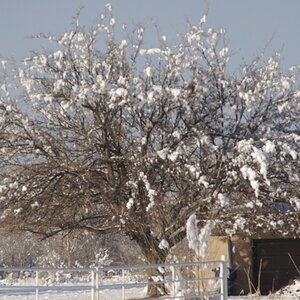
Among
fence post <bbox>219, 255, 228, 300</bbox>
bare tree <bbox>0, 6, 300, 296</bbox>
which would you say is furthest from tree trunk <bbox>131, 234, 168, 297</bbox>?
fence post <bbox>219, 255, 228, 300</bbox>

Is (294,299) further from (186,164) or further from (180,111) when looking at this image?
(180,111)

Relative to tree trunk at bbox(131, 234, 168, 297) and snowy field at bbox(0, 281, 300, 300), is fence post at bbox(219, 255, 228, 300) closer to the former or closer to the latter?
snowy field at bbox(0, 281, 300, 300)

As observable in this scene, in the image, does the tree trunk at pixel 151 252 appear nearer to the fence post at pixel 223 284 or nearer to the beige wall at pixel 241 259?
the beige wall at pixel 241 259

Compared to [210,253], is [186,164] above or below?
above

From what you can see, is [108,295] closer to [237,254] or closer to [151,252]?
[237,254]

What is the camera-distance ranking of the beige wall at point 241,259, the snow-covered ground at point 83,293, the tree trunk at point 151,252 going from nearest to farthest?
the snow-covered ground at point 83,293
the tree trunk at point 151,252
the beige wall at point 241,259

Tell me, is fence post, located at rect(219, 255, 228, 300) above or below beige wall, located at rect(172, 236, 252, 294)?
below

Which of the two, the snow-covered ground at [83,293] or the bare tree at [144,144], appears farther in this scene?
the bare tree at [144,144]

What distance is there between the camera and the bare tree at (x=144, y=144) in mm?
24859

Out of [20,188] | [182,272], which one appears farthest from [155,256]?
[182,272]

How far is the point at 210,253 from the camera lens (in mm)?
30078

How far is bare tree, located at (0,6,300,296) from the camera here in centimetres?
2486

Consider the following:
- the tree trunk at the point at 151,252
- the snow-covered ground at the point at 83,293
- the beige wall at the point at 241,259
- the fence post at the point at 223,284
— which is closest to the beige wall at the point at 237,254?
the beige wall at the point at 241,259

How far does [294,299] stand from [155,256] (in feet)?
20.2
